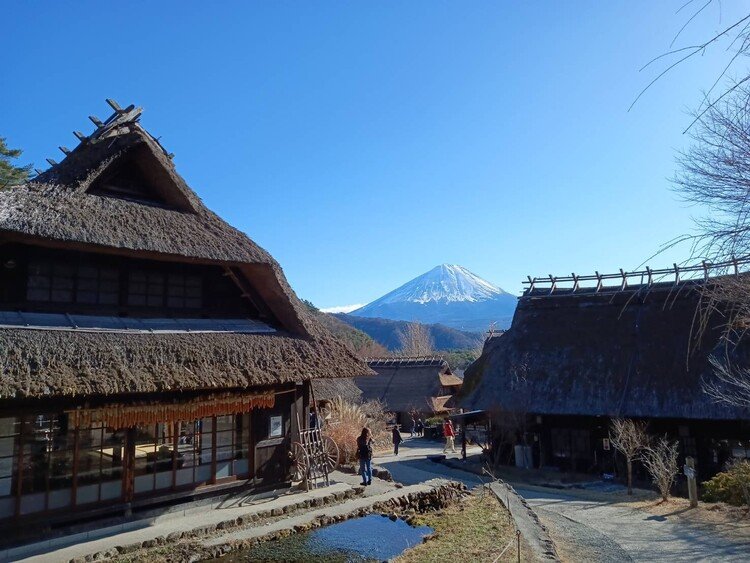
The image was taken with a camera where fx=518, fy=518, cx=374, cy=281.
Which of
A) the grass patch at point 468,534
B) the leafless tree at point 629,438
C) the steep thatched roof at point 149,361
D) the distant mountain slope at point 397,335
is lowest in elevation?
the grass patch at point 468,534

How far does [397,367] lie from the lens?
42.1 metres

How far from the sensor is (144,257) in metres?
11.7

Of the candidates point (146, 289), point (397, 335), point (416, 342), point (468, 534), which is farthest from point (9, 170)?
point (397, 335)

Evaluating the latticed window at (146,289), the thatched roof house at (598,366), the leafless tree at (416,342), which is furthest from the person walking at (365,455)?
the leafless tree at (416,342)

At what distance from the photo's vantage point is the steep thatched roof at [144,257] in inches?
370

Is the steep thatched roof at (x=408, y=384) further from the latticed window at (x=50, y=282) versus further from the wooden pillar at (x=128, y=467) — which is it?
the latticed window at (x=50, y=282)

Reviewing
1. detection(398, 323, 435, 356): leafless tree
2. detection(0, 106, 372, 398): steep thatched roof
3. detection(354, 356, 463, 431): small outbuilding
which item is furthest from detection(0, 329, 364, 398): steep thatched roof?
detection(398, 323, 435, 356): leafless tree

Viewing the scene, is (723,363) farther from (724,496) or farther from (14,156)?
(14,156)

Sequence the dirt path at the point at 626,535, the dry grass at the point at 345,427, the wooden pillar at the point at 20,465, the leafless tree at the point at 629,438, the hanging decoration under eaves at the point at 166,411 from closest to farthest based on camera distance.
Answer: the wooden pillar at the point at 20,465 < the dirt path at the point at 626,535 < the hanging decoration under eaves at the point at 166,411 < the leafless tree at the point at 629,438 < the dry grass at the point at 345,427

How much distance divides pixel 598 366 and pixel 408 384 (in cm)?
2039

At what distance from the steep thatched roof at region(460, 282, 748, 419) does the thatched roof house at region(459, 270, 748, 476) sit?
0.13ft

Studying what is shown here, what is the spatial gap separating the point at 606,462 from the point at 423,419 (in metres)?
20.5

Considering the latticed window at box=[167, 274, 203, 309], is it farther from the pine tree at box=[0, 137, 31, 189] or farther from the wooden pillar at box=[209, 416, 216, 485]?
the pine tree at box=[0, 137, 31, 189]

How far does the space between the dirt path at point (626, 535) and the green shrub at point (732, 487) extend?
2.01 metres
